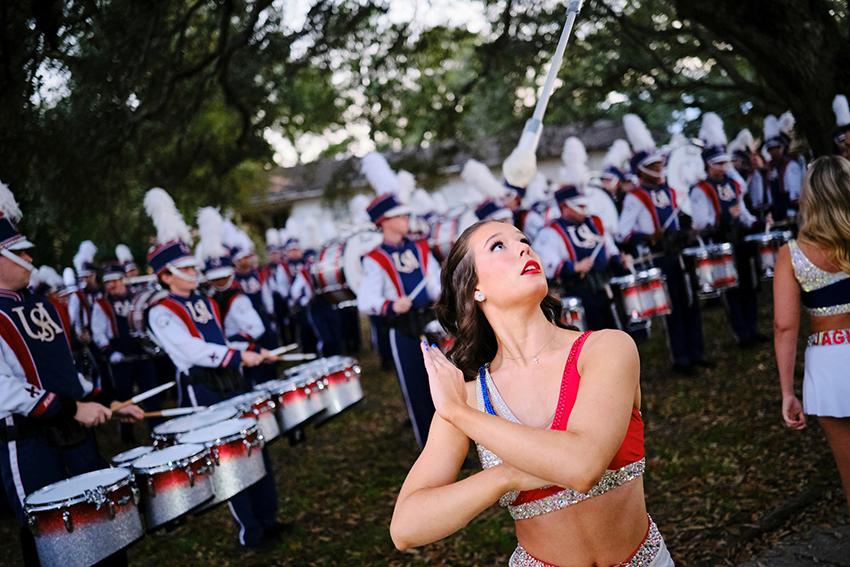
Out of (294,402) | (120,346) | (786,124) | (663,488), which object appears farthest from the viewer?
(120,346)

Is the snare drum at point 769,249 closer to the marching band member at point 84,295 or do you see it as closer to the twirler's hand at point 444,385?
the twirler's hand at point 444,385

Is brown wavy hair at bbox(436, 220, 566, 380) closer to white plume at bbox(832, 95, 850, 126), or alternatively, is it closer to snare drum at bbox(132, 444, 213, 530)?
snare drum at bbox(132, 444, 213, 530)

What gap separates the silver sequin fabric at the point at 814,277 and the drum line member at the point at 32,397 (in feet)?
12.0

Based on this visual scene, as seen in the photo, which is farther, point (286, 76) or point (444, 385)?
point (286, 76)

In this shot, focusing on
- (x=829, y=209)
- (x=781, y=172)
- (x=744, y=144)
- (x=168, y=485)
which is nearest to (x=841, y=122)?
(x=829, y=209)

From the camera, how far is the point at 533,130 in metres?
2.77

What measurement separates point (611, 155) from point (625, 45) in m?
2.20

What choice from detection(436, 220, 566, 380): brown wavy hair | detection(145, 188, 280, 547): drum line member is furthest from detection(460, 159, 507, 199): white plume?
detection(436, 220, 566, 380): brown wavy hair

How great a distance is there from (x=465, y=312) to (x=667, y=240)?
6.91 m

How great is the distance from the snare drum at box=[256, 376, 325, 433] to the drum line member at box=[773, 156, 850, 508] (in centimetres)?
356

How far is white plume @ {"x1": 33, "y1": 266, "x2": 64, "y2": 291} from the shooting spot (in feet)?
37.1

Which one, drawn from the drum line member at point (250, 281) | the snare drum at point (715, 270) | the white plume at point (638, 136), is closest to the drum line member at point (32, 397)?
the snare drum at point (715, 270)

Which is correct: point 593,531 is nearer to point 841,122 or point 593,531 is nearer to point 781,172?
point 841,122

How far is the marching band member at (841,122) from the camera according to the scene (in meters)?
5.54
